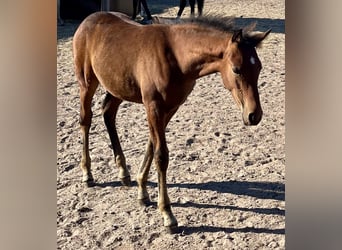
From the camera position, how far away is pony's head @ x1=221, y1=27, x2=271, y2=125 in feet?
8.42

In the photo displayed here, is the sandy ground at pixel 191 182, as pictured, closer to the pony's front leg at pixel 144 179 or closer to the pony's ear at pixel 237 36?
the pony's front leg at pixel 144 179

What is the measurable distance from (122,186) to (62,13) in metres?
5.30

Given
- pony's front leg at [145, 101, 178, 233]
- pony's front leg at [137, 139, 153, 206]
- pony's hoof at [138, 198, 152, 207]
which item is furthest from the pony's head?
pony's hoof at [138, 198, 152, 207]

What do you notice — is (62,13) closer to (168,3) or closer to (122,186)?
(168,3)

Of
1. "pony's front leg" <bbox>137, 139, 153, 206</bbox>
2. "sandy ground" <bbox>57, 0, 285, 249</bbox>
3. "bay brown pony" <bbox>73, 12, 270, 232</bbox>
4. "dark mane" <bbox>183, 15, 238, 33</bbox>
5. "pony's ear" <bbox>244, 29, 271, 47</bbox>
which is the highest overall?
"dark mane" <bbox>183, 15, 238, 33</bbox>

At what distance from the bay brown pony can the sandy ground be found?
0.45ft

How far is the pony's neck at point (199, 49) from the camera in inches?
108

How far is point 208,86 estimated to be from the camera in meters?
5.89

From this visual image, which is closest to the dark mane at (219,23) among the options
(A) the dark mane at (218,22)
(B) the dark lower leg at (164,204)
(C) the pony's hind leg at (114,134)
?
(A) the dark mane at (218,22)

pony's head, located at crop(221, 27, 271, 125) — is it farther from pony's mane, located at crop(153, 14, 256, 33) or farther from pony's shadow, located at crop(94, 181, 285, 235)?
pony's shadow, located at crop(94, 181, 285, 235)

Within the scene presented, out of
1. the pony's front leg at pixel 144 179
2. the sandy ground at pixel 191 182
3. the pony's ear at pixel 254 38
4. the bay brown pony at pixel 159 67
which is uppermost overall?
the pony's ear at pixel 254 38

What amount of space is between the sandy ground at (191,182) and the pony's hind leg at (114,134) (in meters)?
0.08

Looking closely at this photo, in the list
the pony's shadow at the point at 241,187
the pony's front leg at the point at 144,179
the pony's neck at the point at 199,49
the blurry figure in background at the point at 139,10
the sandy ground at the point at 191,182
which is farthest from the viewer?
the blurry figure in background at the point at 139,10

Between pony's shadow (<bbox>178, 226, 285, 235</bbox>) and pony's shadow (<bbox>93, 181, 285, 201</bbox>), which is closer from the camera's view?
pony's shadow (<bbox>178, 226, 285, 235</bbox>)
